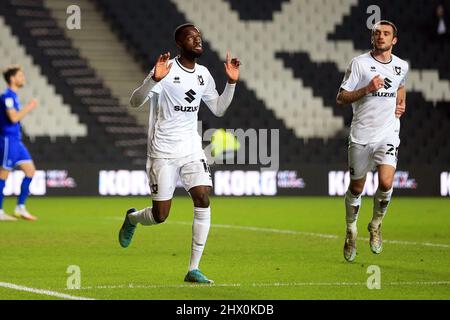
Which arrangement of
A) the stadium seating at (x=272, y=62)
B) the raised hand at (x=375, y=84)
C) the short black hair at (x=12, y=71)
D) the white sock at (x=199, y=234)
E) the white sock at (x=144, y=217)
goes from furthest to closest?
the stadium seating at (x=272, y=62) < the short black hair at (x=12, y=71) < the raised hand at (x=375, y=84) < the white sock at (x=144, y=217) < the white sock at (x=199, y=234)

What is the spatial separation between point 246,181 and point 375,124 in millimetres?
12546

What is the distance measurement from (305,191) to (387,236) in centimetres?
985

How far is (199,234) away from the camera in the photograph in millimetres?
9211

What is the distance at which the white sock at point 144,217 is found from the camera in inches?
388

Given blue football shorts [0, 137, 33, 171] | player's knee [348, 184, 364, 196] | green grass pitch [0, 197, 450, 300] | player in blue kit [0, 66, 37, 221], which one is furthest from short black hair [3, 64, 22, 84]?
player's knee [348, 184, 364, 196]

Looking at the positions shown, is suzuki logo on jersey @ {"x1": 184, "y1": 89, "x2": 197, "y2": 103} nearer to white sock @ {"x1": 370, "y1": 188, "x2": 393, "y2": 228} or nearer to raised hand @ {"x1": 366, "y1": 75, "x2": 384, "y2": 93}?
raised hand @ {"x1": 366, "y1": 75, "x2": 384, "y2": 93}

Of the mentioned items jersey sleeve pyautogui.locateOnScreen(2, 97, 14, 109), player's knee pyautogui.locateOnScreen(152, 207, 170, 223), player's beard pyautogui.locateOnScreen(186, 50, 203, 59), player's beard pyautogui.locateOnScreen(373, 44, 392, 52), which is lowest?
player's knee pyautogui.locateOnScreen(152, 207, 170, 223)

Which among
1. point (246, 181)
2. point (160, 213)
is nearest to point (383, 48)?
point (160, 213)

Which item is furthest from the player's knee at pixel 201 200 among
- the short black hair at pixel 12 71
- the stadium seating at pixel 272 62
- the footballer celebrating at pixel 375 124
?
the stadium seating at pixel 272 62

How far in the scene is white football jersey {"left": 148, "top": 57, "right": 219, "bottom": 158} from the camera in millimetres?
9367

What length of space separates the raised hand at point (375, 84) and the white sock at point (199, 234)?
86.5 inches

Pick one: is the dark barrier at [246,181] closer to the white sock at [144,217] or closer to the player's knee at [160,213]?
the white sock at [144,217]

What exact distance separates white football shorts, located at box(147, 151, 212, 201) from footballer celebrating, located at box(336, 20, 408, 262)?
2097 mm
